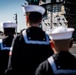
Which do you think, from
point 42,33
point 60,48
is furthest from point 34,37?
point 60,48

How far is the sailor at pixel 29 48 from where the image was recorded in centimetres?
508

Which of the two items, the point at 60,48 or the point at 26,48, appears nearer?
the point at 60,48

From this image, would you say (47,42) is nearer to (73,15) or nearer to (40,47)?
(40,47)

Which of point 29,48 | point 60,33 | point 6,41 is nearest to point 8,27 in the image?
point 6,41

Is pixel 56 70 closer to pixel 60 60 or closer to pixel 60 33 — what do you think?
pixel 60 60

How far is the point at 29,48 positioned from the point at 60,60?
114 centimetres

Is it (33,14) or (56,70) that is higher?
(33,14)

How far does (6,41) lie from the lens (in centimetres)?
658

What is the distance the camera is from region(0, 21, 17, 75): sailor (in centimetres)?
Result: 631

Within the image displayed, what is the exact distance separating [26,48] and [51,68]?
3.70ft

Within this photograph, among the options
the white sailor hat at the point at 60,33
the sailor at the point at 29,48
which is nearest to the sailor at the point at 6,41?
the sailor at the point at 29,48

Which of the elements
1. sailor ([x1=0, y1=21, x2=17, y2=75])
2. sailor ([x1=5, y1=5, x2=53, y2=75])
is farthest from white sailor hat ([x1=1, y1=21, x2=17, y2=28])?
sailor ([x1=5, y1=5, x2=53, y2=75])

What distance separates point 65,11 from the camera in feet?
224

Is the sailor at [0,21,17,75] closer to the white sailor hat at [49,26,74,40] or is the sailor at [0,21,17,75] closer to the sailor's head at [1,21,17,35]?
the sailor's head at [1,21,17,35]
